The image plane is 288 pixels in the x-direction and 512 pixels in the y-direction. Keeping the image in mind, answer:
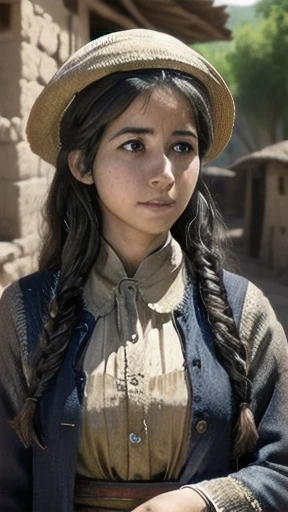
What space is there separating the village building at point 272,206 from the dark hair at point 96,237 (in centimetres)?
957

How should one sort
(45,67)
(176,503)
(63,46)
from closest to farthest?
(176,503) → (45,67) → (63,46)

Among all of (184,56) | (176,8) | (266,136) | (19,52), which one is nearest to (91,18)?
(176,8)

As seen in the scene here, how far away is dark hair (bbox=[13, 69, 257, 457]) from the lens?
155 cm

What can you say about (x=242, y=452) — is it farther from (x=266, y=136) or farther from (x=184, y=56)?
(x=266, y=136)

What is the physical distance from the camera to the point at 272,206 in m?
11.9

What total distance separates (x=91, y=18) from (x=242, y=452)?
5517 mm

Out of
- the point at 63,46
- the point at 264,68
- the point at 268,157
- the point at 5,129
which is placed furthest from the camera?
the point at 264,68

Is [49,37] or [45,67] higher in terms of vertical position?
[49,37]

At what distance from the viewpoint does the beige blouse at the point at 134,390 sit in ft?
4.98

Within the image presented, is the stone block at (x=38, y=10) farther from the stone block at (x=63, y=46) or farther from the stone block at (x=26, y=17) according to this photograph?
the stone block at (x=63, y=46)

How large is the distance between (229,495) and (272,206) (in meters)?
10.5

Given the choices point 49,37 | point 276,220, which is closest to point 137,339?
point 49,37

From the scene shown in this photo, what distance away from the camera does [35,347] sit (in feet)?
5.22

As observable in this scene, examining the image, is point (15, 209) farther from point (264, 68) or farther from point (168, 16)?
point (264, 68)
